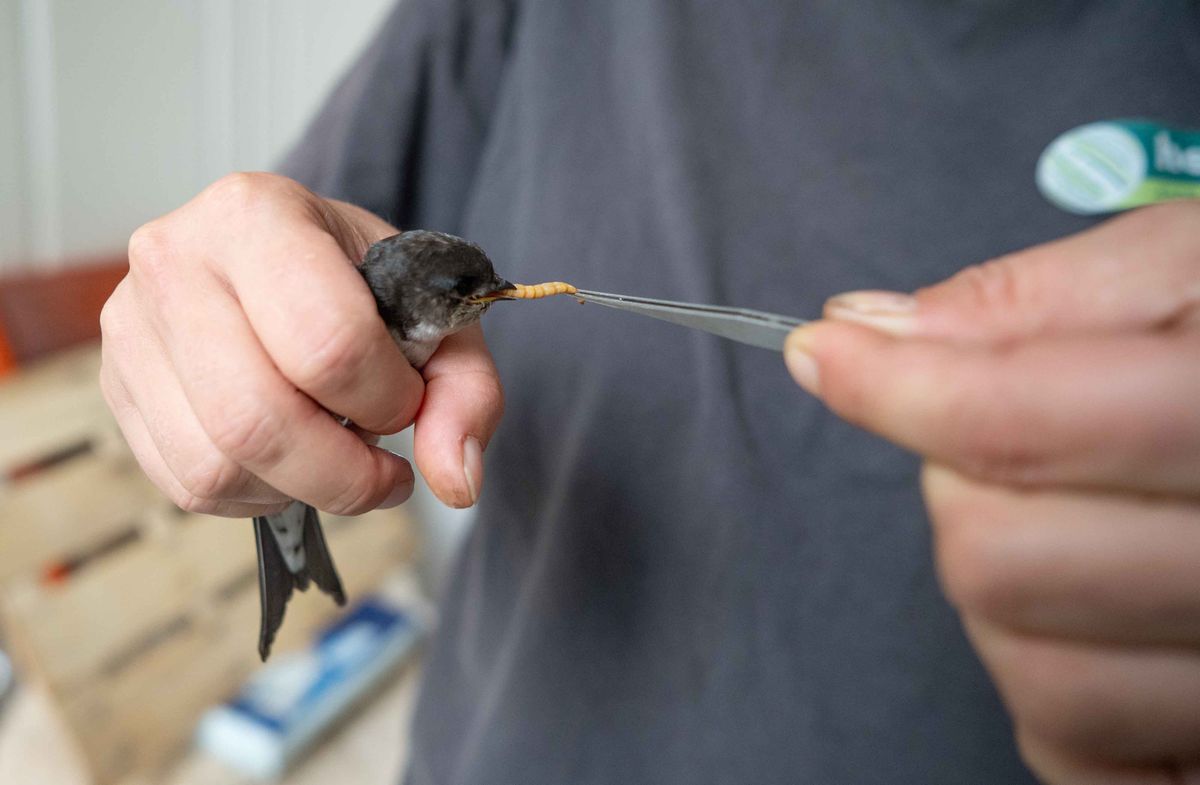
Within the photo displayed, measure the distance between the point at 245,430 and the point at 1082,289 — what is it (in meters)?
0.52

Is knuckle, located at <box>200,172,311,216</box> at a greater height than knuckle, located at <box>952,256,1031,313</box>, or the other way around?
knuckle, located at <box>952,256,1031,313</box>

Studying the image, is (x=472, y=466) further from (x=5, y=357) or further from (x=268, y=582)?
(x=5, y=357)

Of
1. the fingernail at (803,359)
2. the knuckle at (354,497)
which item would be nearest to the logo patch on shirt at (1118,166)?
the fingernail at (803,359)

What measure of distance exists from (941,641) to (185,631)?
1721mm

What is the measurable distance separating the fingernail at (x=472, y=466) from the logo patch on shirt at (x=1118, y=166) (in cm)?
71

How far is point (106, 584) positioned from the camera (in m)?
1.45

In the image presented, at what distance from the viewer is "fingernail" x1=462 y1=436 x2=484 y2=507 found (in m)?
0.49

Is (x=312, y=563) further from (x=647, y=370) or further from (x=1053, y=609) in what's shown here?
(x=1053, y=609)

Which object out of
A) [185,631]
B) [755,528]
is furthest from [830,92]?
[185,631]

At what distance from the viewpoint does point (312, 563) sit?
2.27ft

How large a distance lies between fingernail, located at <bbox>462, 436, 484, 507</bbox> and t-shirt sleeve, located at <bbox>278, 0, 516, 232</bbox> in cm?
46

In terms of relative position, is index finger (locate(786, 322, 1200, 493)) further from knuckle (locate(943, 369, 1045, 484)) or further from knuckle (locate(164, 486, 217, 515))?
knuckle (locate(164, 486, 217, 515))

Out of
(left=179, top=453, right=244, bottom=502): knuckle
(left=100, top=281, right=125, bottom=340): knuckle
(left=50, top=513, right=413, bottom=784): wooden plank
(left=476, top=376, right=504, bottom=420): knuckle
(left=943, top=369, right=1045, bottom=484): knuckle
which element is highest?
(left=943, top=369, right=1045, bottom=484): knuckle

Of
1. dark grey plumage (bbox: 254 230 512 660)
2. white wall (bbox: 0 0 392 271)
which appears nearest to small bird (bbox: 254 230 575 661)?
dark grey plumage (bbox: 254 230 512 660)
